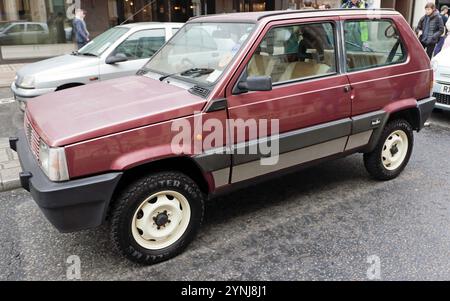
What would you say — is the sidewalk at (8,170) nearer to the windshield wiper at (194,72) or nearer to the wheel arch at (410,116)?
the windshield wiper at (194,72)

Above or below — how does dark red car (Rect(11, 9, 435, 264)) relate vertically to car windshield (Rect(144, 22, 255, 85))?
below

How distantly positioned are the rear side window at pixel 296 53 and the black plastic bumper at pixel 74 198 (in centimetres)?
144

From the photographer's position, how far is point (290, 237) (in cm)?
350

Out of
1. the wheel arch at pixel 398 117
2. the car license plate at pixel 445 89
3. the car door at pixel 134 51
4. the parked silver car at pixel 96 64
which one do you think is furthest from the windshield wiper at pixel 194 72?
the car license plate at pixel 445 89

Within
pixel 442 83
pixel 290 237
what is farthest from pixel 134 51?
pixel 442 83

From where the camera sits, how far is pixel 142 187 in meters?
2.90

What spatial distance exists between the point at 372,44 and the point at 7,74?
403 inches

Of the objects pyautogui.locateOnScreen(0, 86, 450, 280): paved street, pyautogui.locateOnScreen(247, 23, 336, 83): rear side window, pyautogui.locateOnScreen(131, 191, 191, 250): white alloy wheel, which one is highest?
pyautogui.locateOnScreen(247, 23, 336, 83): rear side window

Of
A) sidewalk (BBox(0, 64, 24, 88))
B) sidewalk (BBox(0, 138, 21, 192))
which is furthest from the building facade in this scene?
sidewalk (BBox(0, 138, 21, 192))

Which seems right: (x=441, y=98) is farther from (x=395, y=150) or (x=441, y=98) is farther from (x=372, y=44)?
(x=372, y=44)

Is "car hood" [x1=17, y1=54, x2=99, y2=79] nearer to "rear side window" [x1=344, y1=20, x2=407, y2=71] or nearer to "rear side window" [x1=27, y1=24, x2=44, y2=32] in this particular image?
"rear side window" [x1=344, y1=20, x2=407, y2=71]

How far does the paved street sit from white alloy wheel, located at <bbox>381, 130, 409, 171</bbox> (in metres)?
0.21

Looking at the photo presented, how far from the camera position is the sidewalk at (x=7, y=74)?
1007 cm

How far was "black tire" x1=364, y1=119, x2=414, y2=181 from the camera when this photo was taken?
436 cm
